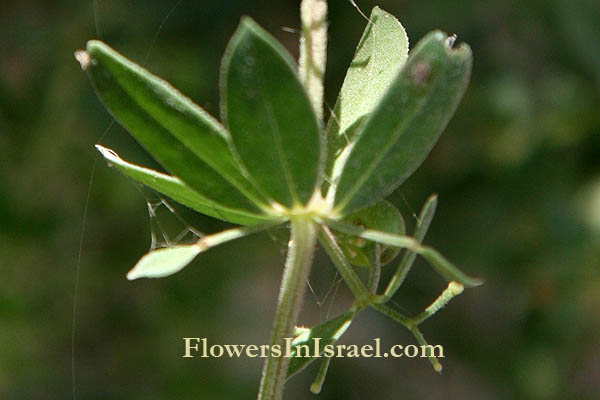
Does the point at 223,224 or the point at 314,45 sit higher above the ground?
the point at 223,224

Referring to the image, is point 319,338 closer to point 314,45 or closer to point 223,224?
point 314,45

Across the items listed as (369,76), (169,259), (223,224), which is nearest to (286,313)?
(169,259)

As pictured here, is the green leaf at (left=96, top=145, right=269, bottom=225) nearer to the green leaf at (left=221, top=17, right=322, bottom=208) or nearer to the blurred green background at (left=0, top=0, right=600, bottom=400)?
the green leaf at (left=221, top=17, right=322, bottom=208)

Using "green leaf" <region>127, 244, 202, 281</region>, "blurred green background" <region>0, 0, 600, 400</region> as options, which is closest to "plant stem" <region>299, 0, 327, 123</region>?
"green leaf" <region>127, 244, 202, 281</region>

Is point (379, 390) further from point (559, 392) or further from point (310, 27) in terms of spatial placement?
point (310, 27)

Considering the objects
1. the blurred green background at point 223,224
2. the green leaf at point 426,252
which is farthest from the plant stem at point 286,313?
the blurred green background at point 223,224

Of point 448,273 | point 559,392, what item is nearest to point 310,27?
point 448,273
